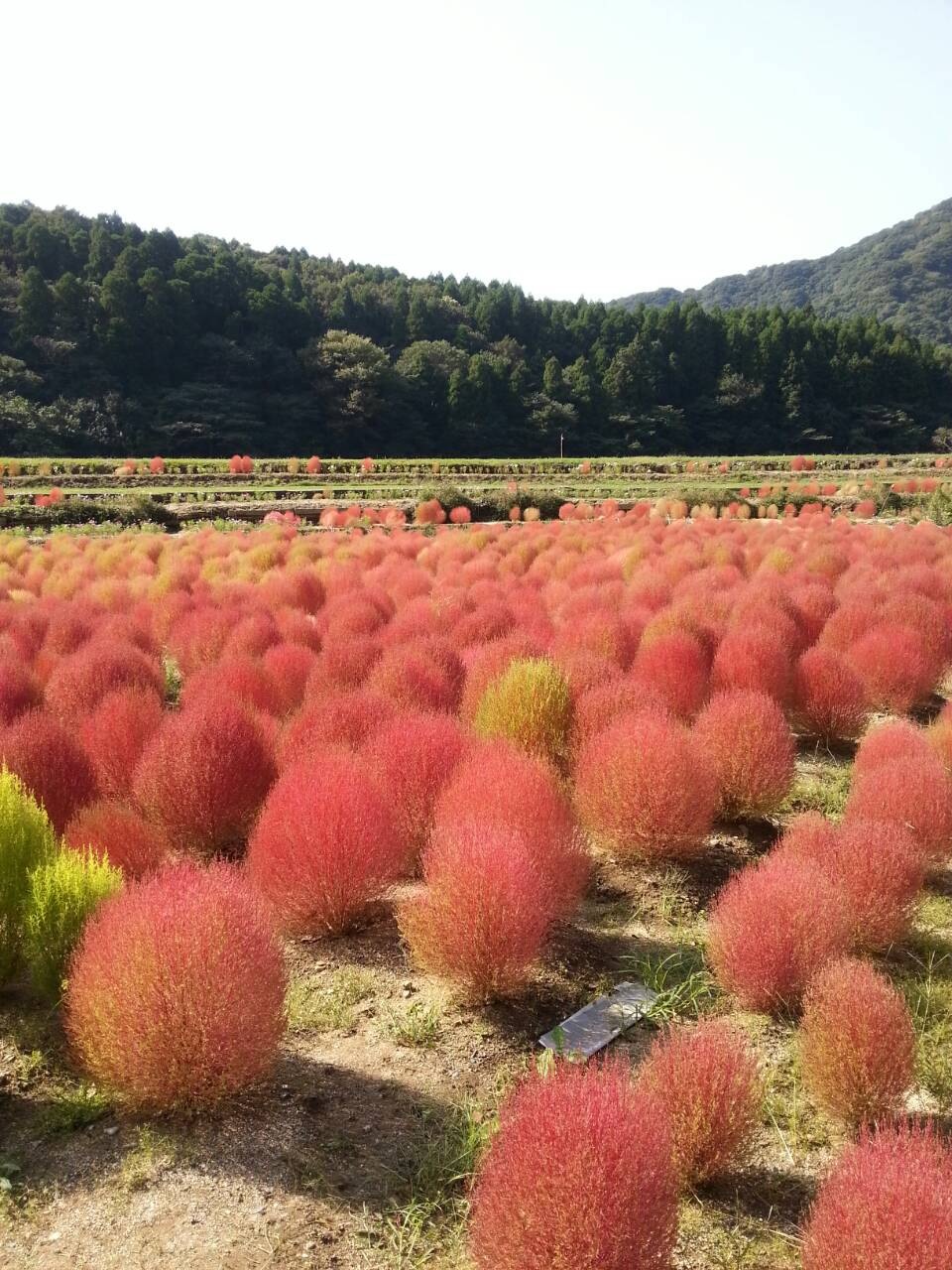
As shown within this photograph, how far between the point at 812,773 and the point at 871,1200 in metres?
5.01

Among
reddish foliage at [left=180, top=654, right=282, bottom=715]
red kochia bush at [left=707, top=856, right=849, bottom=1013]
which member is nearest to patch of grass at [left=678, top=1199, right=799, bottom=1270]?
red kochia bush at [left=707, top=856, right=849, bottom=1013]

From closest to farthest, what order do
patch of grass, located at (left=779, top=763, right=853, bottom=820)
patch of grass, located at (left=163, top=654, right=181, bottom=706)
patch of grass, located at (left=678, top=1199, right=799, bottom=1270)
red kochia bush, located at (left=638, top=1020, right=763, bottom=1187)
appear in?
patch of grass, located at (left=678, top=1199, right=799, bottom=1270) < red kochia bush, located at (left=638, top=1020, right=763, bottom=1187) < patch of grass, located at (left=779, top=763, right=853, bottom=820) < patch of grass, located at (left=163, top=654, right=181, bottom=706)

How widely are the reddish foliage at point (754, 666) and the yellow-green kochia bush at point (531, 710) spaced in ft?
5.89

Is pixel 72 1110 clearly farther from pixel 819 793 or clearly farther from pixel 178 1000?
pixel 819 793

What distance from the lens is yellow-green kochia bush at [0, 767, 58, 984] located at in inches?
166

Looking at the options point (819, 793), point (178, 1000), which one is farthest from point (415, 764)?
point (819, 793)

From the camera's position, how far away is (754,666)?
25.8 feet

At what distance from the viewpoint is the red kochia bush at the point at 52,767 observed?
5.41 m

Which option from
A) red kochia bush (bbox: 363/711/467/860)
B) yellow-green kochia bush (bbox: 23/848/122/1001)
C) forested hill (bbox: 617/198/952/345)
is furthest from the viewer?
forested hill (bbox: 617/198/952/345)

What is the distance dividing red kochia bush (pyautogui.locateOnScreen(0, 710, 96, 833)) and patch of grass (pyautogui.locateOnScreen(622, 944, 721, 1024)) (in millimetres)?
3338

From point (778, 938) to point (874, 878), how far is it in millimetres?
835

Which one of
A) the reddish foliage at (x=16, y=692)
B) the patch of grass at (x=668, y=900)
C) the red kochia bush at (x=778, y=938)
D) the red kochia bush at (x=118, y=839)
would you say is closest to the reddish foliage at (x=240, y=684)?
the reddish foliage at (x=16, y=692)

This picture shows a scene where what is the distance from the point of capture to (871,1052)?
334cm

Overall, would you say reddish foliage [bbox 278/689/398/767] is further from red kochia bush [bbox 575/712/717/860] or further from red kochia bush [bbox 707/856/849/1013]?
red kochia bush [bbox 707/856/849/1013]
